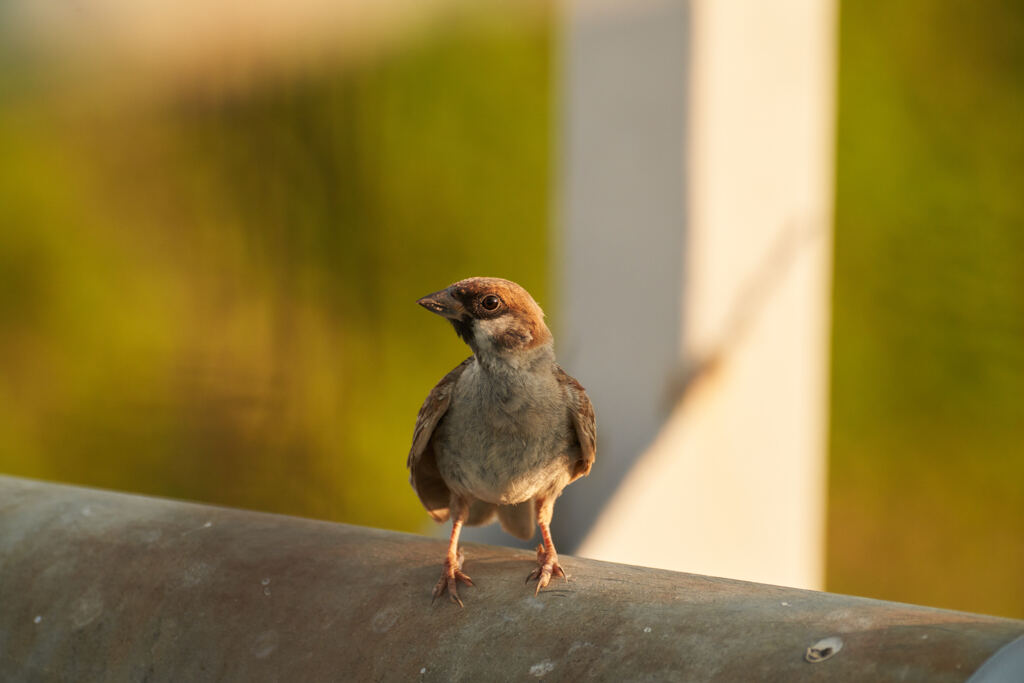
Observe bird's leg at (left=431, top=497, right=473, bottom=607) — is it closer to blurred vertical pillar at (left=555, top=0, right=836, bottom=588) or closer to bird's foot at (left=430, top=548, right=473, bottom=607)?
bird's foot at (left=430, top=548, right=473, bottom=607)

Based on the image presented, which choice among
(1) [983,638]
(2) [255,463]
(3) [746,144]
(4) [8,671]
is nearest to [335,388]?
(2) [255,463]

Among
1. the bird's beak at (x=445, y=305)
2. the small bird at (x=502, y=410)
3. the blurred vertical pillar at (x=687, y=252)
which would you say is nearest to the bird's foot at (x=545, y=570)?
the small bird at (x=502, y=410)

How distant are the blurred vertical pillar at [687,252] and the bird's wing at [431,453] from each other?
4.43 ft

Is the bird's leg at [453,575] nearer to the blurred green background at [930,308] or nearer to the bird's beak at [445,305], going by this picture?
the bird's beak at [445,305]

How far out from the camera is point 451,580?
1436 mm

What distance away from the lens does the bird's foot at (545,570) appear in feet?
4.59

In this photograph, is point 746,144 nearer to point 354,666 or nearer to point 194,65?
point 194,65

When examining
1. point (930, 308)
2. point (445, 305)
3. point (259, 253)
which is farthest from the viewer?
point (930, 308)

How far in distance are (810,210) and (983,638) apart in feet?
9.37

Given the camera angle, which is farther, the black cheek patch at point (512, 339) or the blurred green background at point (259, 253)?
the blurred green background at point (259, 253)

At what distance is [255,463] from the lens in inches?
165

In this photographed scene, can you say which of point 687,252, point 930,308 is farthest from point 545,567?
point 930,308

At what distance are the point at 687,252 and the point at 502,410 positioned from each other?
1.81 meters

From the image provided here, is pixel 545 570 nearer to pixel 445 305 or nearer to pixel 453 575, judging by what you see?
pixel 453 575
